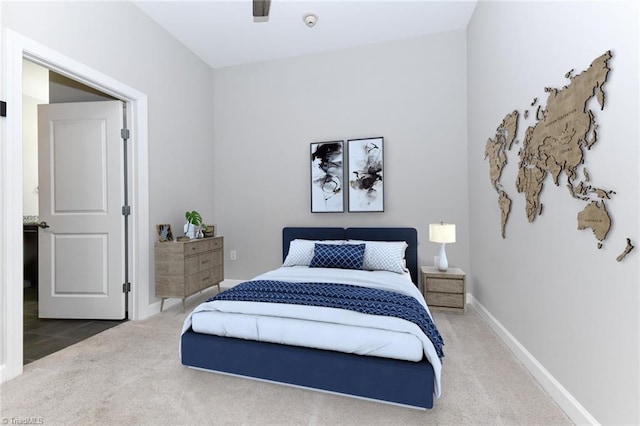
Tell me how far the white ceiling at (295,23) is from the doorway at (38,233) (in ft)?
3.93

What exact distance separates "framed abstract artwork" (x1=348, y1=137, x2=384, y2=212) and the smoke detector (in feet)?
4.52

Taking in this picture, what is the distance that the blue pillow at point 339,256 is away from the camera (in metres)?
3.11

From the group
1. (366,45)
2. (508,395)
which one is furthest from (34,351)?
(366,45)

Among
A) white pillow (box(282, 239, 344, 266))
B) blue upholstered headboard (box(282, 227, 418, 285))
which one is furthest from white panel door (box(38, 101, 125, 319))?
blue upholstered headboard (box(282, 227, 418, 285))

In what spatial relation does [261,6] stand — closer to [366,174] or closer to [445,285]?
[366,174]

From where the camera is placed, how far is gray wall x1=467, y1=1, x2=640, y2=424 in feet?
4.17

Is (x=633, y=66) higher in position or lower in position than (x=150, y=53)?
lower

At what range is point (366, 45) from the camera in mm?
3883

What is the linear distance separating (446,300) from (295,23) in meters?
3.49

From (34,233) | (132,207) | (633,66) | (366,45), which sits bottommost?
(34,233)

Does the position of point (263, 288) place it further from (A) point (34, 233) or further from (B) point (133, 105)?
(A) point (34, 233)

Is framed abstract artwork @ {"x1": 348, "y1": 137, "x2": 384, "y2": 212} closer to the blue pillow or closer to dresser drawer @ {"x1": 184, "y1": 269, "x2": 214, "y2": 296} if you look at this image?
the blue pillow

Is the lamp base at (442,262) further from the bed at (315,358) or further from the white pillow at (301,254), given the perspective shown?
the bed at (315,358)

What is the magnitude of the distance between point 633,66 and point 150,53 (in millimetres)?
3938
